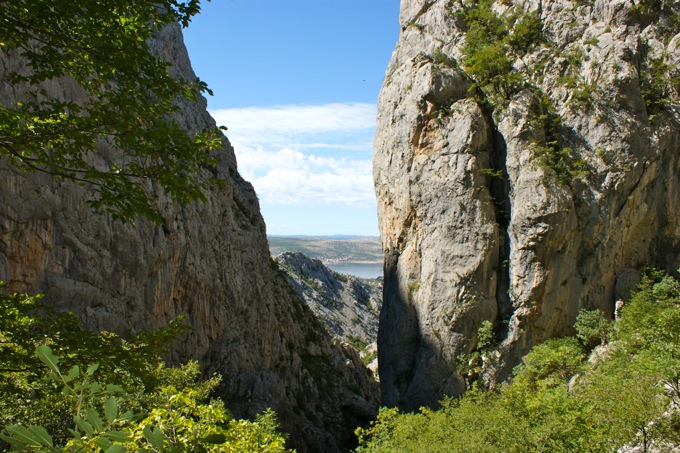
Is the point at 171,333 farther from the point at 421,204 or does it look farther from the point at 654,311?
the point at 654,311

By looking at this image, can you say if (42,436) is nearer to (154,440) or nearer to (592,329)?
(154,440)

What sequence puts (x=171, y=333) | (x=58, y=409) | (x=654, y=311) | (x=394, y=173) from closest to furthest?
1. (x=171, y=333)
2. (x=58, y=409)
3. (x=654, y=311)
4. (x=394, y=173)

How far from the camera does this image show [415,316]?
90.8 feet

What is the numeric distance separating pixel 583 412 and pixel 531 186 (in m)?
14.2

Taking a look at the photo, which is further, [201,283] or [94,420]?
[201,283]

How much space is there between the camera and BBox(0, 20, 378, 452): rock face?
1731 centimetres

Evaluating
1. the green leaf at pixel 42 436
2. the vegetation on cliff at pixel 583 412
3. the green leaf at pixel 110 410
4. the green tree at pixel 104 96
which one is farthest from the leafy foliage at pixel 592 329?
the green leaf at pixel 42 436

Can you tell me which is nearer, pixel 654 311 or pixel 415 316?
pixel 654 311

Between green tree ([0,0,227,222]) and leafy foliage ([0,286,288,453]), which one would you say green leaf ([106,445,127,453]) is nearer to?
leafy foliage ([0,286,288,453])

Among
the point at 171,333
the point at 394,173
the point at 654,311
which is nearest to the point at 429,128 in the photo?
the point at 394,173

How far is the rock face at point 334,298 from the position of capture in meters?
74.9

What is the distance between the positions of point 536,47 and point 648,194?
1095cm

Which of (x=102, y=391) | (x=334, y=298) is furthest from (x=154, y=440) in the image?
(x=334, y=298)

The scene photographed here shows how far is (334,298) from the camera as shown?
8275 centimetres
